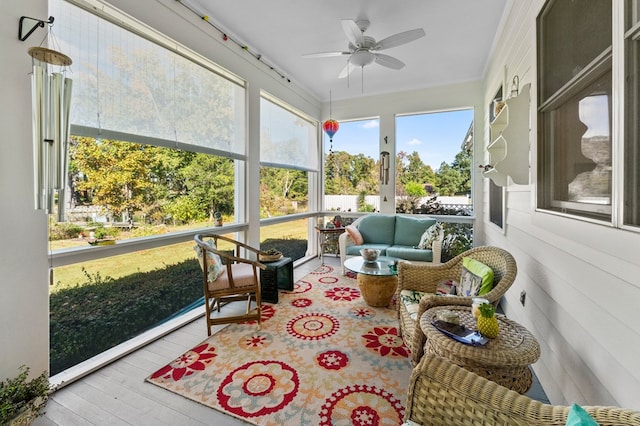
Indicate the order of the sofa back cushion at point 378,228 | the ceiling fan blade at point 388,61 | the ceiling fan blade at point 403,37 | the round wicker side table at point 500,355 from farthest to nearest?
the sofa back cushion at point 378,228, the ceiling fan blade at point 388,61, the ceiling fan blade at point 403,37, the round wicker side table at point 500,355

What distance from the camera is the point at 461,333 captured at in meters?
1.49

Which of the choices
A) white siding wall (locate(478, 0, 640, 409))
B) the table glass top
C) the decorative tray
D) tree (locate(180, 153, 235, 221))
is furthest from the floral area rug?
tree (locate(180, 153, 235, 221))

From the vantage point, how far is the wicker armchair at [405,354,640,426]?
791mm

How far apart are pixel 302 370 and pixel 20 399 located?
1594 mm

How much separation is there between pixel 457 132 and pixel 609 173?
4039mm

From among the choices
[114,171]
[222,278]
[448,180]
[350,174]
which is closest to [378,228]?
[350,174]

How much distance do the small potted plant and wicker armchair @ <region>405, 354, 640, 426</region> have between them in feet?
6.26

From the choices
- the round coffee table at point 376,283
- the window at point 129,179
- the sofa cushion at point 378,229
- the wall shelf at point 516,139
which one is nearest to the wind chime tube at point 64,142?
the window at point 129,179

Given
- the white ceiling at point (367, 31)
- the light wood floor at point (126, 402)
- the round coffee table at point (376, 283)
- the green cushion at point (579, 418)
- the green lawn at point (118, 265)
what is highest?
the white ceiling at point (367, 31)

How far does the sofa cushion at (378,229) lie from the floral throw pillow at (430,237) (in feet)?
1.97

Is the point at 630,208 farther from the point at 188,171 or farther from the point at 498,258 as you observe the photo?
the point at 188,171

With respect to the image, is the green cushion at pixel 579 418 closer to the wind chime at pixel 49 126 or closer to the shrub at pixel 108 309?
the wind chime at pixel 49 126

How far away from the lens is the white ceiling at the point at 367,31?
2.76 m

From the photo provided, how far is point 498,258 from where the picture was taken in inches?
83.9
